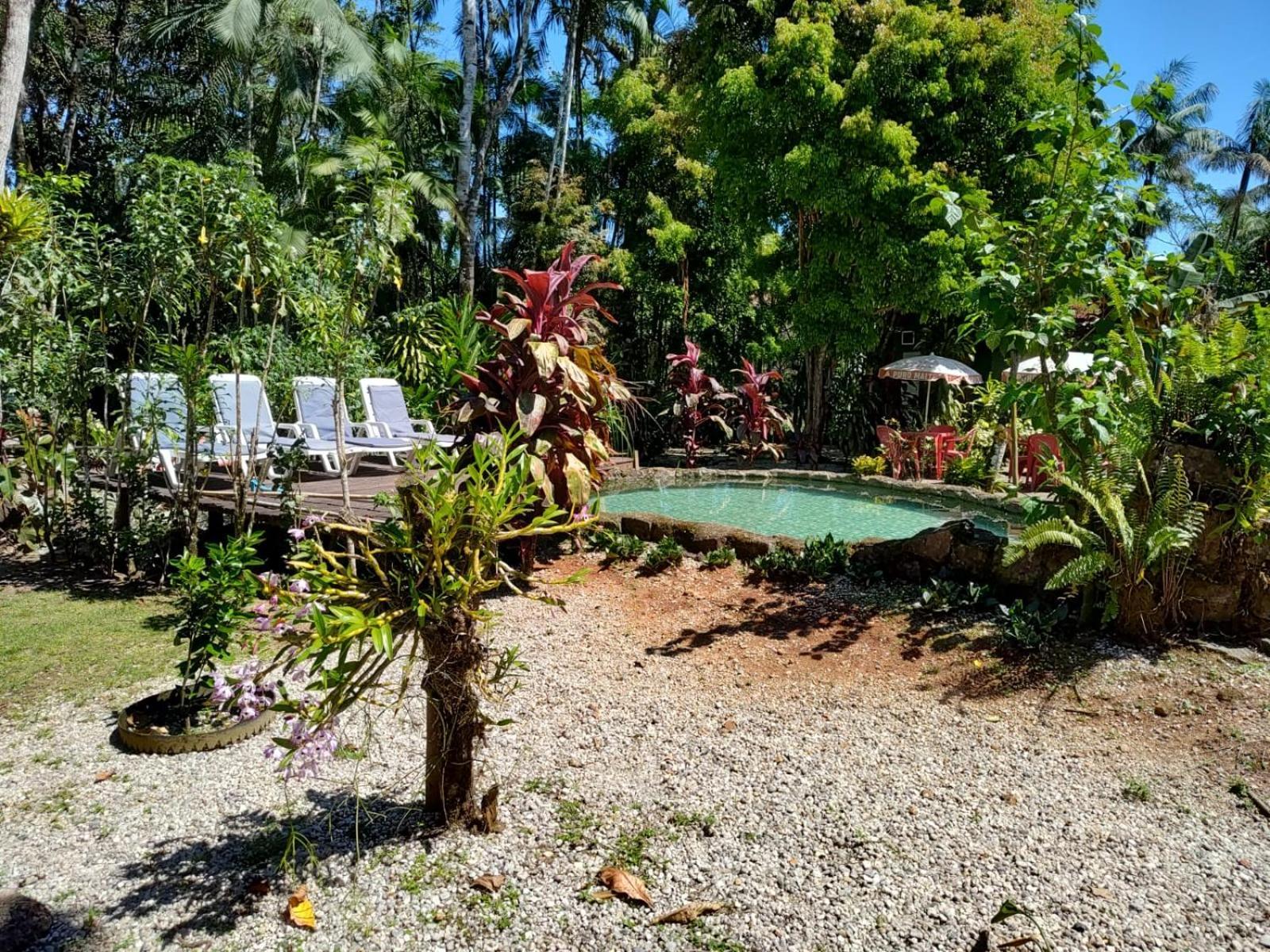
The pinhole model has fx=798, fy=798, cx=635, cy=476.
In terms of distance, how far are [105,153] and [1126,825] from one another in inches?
884

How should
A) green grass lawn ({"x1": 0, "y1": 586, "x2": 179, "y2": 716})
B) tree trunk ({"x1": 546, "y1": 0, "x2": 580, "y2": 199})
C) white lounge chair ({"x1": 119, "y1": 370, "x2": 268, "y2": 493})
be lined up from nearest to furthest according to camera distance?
1. green grass lawn ({"x1": 0, "y1": 586, "x2": 179, "y2": 716})
2. white lounge chair ({"x1": 119, "y1": 370, "x2": 268, "y2": 493})
3. tree trunk ({"x1": 546, "y1": 0, "x2": 580, "y2": 199})

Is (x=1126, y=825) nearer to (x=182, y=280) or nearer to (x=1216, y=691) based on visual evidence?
(x=1216, y=691)

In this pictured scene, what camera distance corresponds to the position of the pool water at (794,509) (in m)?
7.19

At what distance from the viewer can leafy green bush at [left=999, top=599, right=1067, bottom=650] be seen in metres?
3.91

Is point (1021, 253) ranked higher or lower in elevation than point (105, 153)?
lower

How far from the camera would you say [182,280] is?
469 centimetres

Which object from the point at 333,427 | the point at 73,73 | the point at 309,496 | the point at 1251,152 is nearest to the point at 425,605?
the point at 309,496

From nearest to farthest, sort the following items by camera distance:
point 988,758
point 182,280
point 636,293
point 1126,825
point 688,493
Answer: point 1126,825 → point 988,758 → point 182,280 → point 688,493 → point 636,293

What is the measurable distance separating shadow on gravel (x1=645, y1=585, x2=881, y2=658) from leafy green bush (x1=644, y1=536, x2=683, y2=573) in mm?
725

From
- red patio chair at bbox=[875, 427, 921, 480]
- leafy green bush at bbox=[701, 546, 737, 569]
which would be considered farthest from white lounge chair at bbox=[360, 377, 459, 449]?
red patio chair at bbox=[875, 427, 921, 480]

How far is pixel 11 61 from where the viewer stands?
4.41 m

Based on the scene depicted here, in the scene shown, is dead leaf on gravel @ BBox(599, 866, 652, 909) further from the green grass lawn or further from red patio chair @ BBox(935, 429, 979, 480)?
red patio chair @ BBox(935, 429, 979, 480)

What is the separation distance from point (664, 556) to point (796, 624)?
4.07ft

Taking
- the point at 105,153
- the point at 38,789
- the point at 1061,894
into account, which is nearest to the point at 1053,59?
the point at 1061,894
